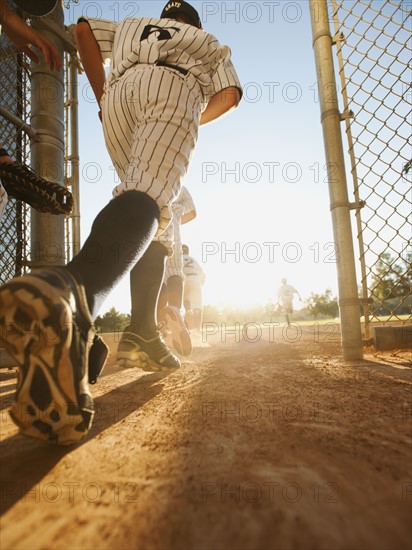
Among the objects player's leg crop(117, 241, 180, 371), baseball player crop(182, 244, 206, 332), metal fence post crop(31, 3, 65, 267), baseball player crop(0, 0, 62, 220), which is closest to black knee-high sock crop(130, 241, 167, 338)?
player's leg crop(117, 241, 180, 371)

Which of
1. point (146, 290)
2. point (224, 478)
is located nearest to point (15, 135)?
point (146, 290)

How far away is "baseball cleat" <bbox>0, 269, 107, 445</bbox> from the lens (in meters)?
0.62

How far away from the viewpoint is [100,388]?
1402mm

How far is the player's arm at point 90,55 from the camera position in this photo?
1487 mm

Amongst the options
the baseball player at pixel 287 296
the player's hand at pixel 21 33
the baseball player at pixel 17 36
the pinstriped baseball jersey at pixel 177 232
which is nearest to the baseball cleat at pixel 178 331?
the pinstriped baseball jersey at pixel 177 232

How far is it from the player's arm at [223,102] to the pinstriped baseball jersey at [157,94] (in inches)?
1.4

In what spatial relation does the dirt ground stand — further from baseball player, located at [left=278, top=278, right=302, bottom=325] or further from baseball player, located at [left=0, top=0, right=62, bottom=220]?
baseball player, located at [left=278, top=278, right=302, bottom=325]

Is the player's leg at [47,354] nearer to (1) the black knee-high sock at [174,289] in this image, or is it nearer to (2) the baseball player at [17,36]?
(2) the baseball player at [17,36]

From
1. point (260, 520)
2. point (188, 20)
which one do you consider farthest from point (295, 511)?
point (188, 20)

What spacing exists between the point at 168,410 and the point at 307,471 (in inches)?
Answer: 20.6

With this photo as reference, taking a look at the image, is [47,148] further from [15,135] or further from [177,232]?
[177,232]

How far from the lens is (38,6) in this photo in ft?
7.57

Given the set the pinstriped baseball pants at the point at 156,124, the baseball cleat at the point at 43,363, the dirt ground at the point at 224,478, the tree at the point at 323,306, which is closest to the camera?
the dirt ground at the point at 224,478

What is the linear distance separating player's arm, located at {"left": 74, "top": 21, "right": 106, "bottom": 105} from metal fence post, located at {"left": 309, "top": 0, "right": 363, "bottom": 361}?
1382 millimetres
